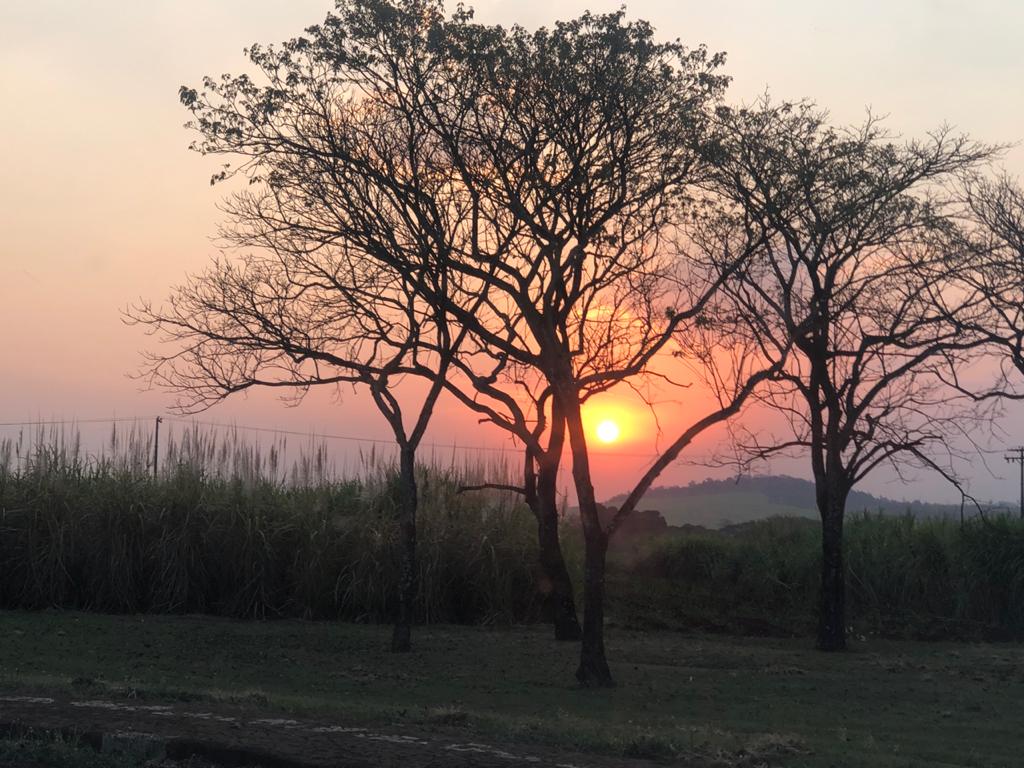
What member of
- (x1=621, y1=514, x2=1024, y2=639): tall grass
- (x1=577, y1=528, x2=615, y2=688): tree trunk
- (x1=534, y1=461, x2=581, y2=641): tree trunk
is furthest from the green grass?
(x1=621, y1=514, x2=1024, y2=639): tall grass

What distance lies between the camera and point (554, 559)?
17.3m

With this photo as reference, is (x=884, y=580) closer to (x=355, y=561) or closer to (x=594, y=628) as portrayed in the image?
(x=355, y=561)

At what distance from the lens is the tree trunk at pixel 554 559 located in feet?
56.6

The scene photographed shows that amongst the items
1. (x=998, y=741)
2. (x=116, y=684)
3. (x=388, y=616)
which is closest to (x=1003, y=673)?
(x=998, y=741)

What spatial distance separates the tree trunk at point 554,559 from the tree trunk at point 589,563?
365 centimetres

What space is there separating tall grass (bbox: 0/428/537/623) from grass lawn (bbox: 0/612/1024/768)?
992 millimetres

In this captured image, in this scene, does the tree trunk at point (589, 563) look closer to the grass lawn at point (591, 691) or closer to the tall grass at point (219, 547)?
the grass lawn at point (591, 691)

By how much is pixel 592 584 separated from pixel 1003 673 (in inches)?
261

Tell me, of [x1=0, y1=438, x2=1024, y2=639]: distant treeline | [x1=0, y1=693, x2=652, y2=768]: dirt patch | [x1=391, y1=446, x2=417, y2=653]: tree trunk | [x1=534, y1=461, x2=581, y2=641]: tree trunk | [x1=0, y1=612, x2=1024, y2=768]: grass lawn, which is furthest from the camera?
[x1=0, y1=438, x2=1024, y2=639]: distant treeline

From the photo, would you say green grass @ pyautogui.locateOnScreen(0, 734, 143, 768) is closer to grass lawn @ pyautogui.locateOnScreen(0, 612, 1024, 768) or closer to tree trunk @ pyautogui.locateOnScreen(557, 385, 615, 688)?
grass lawn @ pyautogui.locateOnScreen(0, 612, 1024, 768)

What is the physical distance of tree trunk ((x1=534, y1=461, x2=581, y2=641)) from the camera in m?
17.3

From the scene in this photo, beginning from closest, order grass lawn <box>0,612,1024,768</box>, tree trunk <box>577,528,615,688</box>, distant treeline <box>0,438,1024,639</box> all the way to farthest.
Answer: grass lawn <box>0,612,1024,768</box>
tree trunk <box>577,528,615,688</box>
distant treeline <box>0,438,1024,639</box>

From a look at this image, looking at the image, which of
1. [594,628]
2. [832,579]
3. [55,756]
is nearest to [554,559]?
[594,628]

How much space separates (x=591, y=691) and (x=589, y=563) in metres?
1.39
